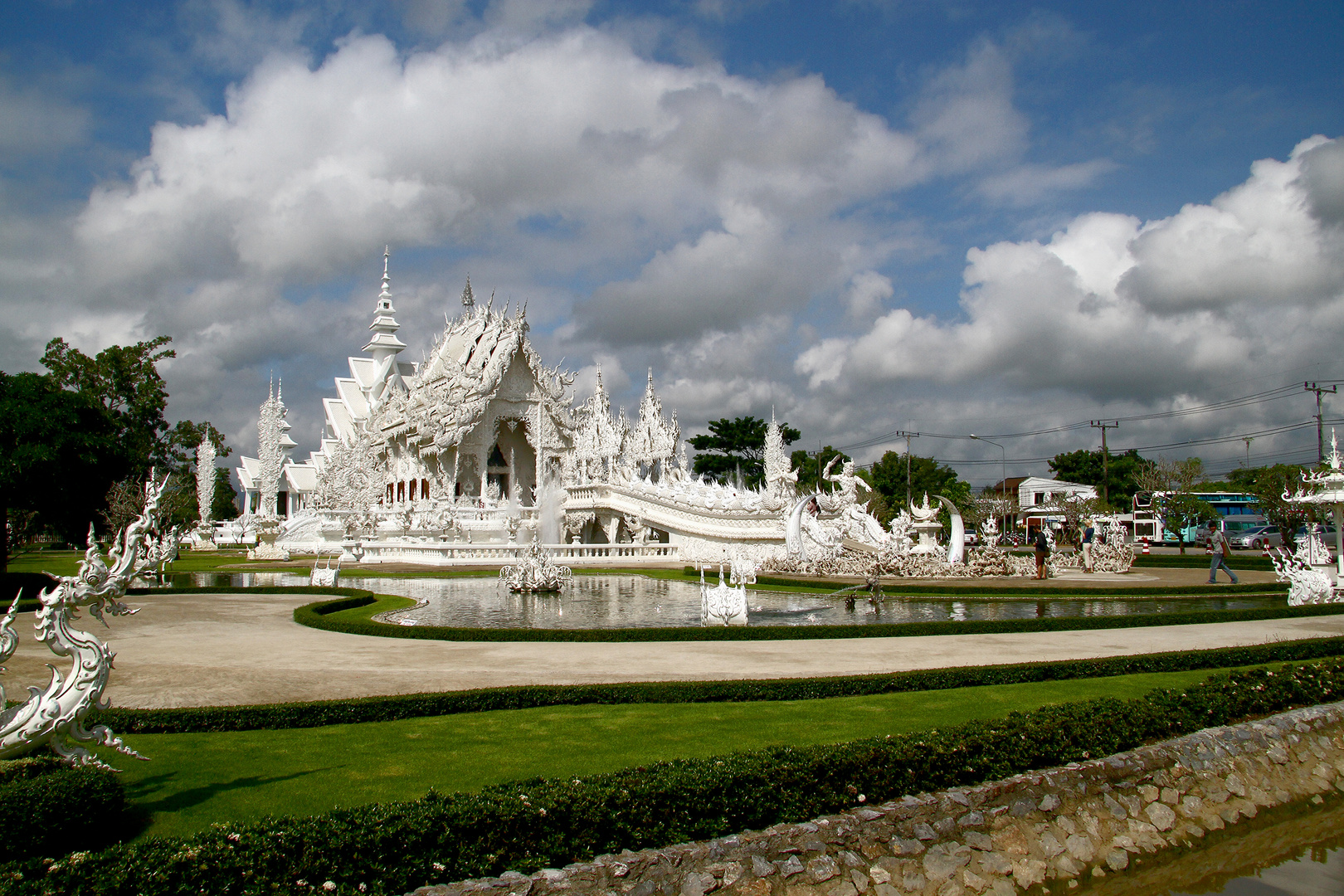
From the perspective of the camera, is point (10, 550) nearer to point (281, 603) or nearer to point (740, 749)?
point (281, 603)

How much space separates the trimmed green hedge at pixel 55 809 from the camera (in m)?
4.37

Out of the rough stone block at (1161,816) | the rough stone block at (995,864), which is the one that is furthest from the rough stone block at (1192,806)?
the rough stone block at (995,864)

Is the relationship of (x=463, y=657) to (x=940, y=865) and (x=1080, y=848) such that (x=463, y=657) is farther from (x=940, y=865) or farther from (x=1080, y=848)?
(x=1080, y=848)

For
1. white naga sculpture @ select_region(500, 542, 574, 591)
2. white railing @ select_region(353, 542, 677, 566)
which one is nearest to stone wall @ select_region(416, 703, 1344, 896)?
white naga sculpture @ select_region(500, 542, 574, 591)

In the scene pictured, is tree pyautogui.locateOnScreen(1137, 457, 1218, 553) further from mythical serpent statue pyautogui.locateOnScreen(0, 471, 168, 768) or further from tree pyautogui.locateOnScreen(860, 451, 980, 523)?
mythical serpent statue pyautogui.locateOnScreen(0, 471, 168, 768)

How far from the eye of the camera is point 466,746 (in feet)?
22.2

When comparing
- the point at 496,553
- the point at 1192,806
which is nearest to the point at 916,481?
the point at 496,553

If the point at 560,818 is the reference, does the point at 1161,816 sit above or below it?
below

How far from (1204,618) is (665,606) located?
9416 mm

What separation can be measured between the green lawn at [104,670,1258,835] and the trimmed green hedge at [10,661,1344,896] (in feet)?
2.64

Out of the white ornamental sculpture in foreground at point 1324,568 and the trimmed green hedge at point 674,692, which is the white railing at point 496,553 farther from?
the trimmed green hedge at point 674,692

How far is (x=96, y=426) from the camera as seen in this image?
2330cm

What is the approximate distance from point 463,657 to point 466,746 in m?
4.34

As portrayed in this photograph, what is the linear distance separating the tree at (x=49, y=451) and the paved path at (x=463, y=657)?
285 inches
